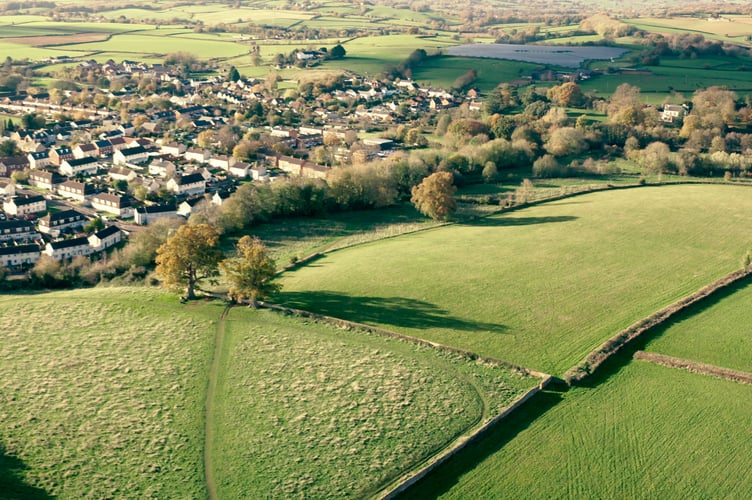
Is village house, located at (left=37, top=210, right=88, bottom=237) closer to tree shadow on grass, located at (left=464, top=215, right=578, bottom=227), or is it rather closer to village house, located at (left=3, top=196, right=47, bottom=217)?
village house, located at (left=3, top=196, right=47, bottom=217)

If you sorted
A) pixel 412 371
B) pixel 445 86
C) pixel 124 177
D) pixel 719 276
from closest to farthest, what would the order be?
pixel 412 371 < pixel 719 276 < pixel 124 177 < pixel 445 86

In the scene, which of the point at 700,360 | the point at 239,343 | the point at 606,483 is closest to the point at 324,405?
the point at 239,343

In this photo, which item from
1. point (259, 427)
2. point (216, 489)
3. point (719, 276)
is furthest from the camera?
point (719, 276)

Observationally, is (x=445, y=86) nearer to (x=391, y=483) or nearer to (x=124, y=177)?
(x=124, y=177)

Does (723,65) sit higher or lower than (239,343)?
higher

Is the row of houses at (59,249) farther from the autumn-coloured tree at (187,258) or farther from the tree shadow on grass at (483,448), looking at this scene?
the tree shadow on grass at (483,448)

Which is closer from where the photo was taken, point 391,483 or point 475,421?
point 391,483

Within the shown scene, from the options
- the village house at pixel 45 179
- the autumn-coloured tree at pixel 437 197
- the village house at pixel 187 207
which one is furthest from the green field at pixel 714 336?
the village house at pixel 45 179

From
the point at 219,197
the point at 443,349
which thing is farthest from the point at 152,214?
the point at 443,349
